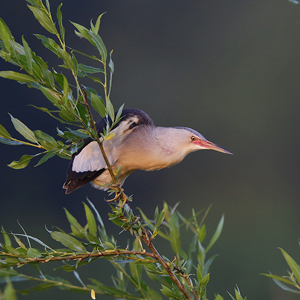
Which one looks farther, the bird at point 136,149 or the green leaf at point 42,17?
the bird at point 136,149

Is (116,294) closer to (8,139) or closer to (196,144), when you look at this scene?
(8,139)

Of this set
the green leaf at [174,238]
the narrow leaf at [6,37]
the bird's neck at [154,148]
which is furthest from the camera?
the bird's neck at [154,148]

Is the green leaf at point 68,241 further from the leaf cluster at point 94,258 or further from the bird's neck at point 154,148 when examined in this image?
the bird's neck at point 154,148

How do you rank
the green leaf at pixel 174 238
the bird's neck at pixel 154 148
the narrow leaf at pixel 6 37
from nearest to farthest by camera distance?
the narrow leaf at pixel 6 37 < the green leaf at pixel 174 238 < the bird's neck at pixel 154 148

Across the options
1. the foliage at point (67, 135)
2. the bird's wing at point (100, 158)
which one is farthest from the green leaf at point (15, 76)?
the bird's wing at point (100, 158)

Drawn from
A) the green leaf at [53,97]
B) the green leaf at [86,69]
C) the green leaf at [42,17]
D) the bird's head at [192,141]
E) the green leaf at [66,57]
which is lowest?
the bird's head at [192,141]

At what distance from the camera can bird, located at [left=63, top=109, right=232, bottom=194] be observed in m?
0.69

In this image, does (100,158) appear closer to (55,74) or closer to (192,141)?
(192,141)

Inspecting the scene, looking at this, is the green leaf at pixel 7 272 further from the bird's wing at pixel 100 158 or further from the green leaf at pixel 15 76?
the bird's wing at pixel 100 158

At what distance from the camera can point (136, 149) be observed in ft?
2.36

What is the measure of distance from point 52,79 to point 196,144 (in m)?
0.41

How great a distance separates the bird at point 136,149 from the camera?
69cm

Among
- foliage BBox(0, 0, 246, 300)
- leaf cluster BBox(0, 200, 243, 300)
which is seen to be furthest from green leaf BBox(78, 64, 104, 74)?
leaf cluster BBox(0, 200, 243, 300)

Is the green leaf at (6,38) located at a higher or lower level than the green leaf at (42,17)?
lower
